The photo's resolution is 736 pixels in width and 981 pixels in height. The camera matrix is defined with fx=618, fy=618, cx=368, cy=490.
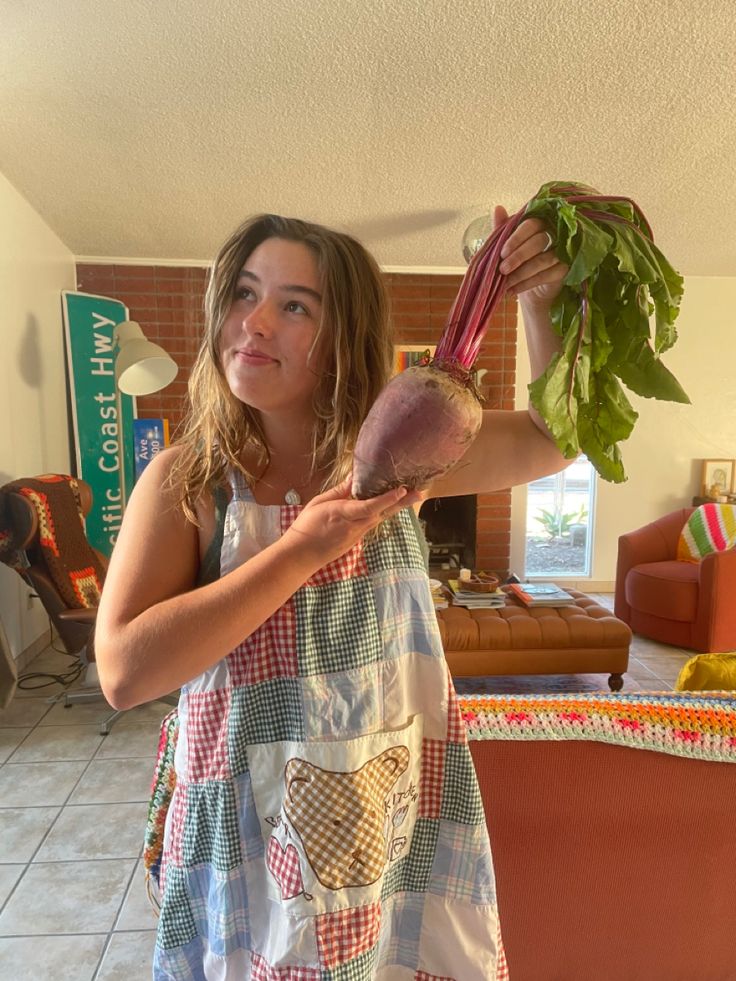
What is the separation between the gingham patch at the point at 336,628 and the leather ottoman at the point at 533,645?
216 centimetres

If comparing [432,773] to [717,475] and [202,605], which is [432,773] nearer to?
[202,605]

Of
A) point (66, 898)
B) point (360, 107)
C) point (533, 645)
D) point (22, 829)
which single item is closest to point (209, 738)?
point (66, 898)

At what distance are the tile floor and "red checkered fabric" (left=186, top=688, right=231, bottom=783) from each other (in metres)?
1.23

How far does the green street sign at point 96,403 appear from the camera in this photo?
4.03 m

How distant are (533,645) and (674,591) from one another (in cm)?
126

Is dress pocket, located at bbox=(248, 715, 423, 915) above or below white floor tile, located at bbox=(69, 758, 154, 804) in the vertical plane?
above

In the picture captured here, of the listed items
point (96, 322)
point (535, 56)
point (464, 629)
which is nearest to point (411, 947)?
point (464, 629)

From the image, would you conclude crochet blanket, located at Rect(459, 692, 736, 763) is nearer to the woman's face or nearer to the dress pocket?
the dress pocket

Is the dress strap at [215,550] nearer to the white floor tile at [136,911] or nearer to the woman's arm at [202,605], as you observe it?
the woman's arm at [202,605]

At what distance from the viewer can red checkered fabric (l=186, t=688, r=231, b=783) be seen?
0.70m

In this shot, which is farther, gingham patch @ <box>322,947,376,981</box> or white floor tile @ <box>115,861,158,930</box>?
white floor tile @ <box>115,861,158,930</box>

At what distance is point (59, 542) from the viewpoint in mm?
2832

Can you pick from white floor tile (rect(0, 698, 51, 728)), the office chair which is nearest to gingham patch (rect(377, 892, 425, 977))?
the office chair

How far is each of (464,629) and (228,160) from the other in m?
2.46
